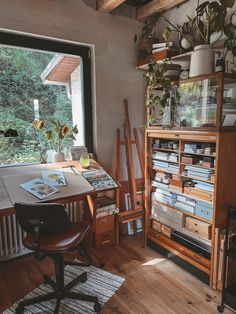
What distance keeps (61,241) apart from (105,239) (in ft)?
3.45

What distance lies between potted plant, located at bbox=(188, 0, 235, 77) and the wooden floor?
183cm

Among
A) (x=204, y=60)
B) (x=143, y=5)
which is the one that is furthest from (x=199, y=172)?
(x=143, y=5)

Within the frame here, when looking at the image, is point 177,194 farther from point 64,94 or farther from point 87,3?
point 87,3

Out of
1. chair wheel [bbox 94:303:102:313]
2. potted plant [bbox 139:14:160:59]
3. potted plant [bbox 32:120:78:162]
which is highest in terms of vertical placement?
potted plant [bbox 139:14:160:59]

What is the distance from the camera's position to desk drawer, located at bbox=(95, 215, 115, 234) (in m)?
2.60

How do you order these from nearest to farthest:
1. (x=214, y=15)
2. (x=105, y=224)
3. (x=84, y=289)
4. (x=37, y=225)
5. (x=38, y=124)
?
1. (x=37, y=225)
2. (x=214, y=15)
3. (x=84, y=289)
4. (x=38, y=124)
5. (x=105, y=224)

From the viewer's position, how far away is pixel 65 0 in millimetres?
2422

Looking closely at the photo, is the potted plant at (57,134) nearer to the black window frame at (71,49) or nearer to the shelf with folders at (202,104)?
the black window frame at (71,49)

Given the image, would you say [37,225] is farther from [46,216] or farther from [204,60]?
[204,60]

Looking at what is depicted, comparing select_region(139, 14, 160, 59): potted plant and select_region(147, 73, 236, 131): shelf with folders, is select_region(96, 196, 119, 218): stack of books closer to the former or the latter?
select_region(147, 73, 236, 131): shelf with folders

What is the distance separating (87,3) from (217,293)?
9.97 feet

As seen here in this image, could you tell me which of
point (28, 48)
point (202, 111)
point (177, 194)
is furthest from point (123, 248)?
point (28, 48)

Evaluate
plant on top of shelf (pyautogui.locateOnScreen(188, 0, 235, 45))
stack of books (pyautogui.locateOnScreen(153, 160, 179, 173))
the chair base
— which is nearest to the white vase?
stack of books (pyautogui.locateOnScreen(153, 160, 179, 173))

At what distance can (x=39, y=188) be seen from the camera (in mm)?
2033
